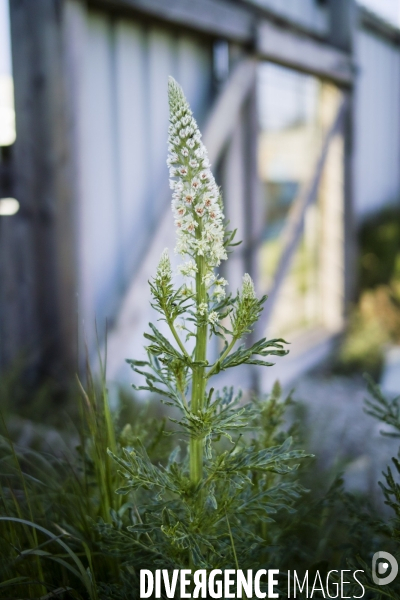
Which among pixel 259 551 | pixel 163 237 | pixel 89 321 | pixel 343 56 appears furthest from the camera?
pixel 343 56

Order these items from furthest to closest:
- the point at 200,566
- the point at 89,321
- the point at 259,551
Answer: the point at 89,321
the point at 259,551
the point at 200,566

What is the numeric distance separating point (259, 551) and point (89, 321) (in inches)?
88.6

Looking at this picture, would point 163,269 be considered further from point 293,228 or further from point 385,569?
point 293,228

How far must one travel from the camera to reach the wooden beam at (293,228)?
16.8 ft

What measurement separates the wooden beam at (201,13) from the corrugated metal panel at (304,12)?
40 cm

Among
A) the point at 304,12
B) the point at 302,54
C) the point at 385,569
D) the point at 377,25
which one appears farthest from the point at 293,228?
the point at 385,569

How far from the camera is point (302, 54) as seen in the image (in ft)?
17.3

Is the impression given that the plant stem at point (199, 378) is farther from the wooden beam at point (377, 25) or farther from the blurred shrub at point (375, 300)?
the wooden beam at point (377, 25)

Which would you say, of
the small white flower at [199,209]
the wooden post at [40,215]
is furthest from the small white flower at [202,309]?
the wooden post at [40,215]

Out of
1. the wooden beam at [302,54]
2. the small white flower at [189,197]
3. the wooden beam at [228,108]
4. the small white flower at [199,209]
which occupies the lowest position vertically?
the small white flower at [199,209]

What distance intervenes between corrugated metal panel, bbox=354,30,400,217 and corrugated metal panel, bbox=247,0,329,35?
82cm

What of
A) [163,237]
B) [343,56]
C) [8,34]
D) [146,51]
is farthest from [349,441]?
[343,56]

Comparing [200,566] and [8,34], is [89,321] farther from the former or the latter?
[200,566]

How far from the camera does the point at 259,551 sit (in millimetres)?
1393
